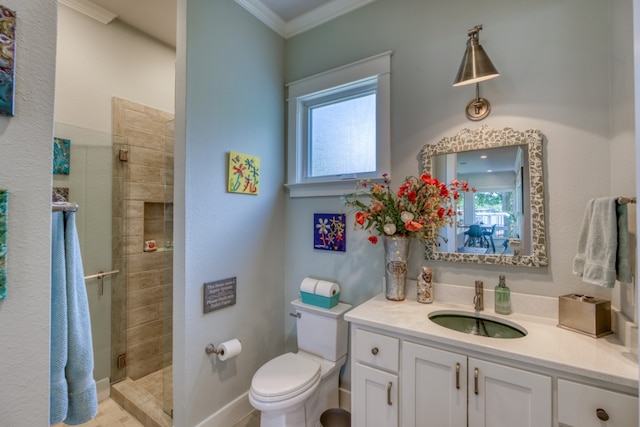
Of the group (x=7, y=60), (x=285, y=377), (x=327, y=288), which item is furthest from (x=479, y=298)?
(x=7, y=60)

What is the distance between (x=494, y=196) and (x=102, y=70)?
293cm

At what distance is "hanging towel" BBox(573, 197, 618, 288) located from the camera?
1071mm

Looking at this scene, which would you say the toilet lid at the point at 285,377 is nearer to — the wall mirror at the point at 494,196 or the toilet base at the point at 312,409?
the toilet base at the point at 312,409

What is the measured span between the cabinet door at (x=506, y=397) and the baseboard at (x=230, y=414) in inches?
57.8

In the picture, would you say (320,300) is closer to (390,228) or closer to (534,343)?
(390,228)

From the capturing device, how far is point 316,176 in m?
2.26

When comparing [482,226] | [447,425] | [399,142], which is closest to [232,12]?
[399,142]

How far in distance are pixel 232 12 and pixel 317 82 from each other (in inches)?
28.8

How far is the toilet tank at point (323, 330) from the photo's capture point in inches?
72.0

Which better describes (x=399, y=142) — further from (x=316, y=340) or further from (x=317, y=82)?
(x=316, y=340)

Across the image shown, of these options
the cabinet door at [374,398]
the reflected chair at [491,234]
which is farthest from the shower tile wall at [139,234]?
the reflected chair at [491,234]

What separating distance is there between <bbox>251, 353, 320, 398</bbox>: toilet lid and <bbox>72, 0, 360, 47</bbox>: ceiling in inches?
96.6

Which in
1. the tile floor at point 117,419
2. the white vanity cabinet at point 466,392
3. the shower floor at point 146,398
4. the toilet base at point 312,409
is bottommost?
the tile floor at point 117,419

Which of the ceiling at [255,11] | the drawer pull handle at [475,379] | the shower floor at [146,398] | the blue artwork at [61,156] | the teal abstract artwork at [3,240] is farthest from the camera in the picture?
the ceiling at [255,11]
